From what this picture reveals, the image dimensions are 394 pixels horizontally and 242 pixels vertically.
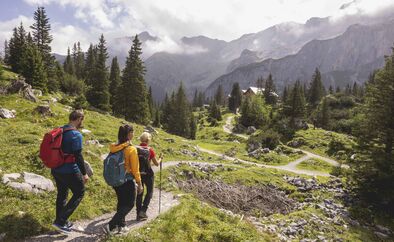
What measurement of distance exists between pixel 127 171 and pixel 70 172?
1727 mm

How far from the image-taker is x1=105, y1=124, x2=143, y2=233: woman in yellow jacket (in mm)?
8766

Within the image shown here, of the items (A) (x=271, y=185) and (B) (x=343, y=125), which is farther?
(B) (x=343, y=125)

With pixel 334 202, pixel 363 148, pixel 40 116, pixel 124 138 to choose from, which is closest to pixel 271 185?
pixel 334 202

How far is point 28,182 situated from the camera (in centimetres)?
1210

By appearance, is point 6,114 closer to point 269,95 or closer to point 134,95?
point 134,95

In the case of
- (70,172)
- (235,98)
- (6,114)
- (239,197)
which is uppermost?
(235,98)

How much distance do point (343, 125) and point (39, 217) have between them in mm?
81484

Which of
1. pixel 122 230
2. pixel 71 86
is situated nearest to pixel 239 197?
pixel 122 230

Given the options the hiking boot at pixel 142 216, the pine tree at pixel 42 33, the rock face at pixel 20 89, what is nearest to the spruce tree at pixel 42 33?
the pine tree at pixel 42 33

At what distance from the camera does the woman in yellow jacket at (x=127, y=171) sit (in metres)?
8.77

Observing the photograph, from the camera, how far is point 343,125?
258ft

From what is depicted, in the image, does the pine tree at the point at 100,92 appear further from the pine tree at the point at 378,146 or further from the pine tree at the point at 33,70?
the pine tree at the point at 378,146

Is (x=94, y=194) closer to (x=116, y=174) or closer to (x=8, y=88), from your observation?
(x=116, y=174)

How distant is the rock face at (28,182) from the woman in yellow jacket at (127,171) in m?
4.63
